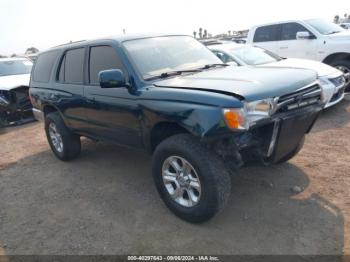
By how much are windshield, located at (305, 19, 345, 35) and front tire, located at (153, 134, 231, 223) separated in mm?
6716

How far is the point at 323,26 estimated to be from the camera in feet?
28.6

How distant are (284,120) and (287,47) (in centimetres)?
674

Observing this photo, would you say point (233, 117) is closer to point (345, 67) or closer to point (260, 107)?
point (260, 107)

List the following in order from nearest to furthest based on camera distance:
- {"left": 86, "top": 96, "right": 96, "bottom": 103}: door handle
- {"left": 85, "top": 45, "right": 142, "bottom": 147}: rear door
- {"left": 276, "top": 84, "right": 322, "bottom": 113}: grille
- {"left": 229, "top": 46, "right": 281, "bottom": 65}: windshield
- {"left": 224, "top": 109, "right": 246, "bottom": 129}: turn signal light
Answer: {"left": 224, "top": 109, "right": 246, "bottom": 129}: turn signal light → {"left": 276, "top": 84, "right": 322, "bottom": 113}: grille → {"left": 85, "top": 45, "right": 142, "bottom": 147}: rear door → {"left": 86, "top": 96, "right": 96, "bottom": 103}: door handle → {"left": 229, "top": 46, "right": 281, "bottom": 65}: windshield

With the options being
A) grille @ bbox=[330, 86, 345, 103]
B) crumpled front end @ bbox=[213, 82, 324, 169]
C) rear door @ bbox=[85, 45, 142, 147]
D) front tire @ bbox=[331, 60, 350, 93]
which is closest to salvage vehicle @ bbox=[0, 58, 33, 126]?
rear door @ bbox=[85, 45, 142, 147]

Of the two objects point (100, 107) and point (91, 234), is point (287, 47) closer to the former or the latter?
point (100, 107)

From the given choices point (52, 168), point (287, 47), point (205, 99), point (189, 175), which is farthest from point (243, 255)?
point (287, 47)

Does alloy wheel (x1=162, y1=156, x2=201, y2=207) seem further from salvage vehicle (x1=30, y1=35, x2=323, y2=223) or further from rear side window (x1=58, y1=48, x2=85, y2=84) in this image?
rear side window (x1=58, y1=48, x2=85, y2=84)

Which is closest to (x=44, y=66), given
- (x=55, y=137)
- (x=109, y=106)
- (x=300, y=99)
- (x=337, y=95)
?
(x=55, y=137)

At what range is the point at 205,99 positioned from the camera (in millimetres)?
3084

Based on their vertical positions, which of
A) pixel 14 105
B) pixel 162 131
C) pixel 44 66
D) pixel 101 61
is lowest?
pixel 14 105

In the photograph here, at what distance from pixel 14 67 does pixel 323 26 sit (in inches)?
347

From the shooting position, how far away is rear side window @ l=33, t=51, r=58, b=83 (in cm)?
559

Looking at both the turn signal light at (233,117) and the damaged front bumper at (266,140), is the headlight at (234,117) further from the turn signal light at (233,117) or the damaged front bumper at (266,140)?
the damaged front bumper at (266,140)
